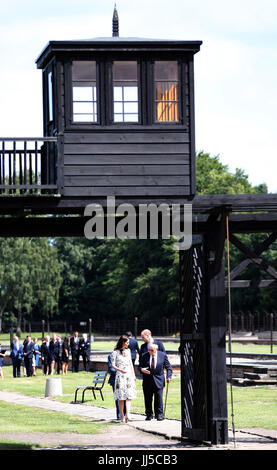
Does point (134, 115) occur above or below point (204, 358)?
above

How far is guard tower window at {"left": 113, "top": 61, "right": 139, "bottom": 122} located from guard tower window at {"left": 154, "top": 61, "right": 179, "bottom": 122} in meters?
0.37

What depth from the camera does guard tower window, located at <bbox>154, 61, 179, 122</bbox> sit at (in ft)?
55.3

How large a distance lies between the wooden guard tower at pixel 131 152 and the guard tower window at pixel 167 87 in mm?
17

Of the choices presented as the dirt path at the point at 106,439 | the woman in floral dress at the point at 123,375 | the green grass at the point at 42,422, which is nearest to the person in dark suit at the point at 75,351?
the green grass at the point at 42,422

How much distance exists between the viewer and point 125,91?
16875 mm

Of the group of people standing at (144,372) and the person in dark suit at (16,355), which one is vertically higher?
the group of people standing at (144,372)

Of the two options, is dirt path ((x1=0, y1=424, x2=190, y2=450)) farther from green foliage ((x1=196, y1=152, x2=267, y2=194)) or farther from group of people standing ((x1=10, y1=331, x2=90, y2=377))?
green foliage ((x1=196, y1=152, x2=267, y2=194))

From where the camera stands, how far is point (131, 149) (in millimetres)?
16547

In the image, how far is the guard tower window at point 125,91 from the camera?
661 inches

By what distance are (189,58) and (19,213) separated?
3950 millimetres

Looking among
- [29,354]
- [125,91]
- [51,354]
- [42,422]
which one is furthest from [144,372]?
[51,354]

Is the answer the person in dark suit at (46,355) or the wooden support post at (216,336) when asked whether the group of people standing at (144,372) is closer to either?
the wooden support post at (216,336)
